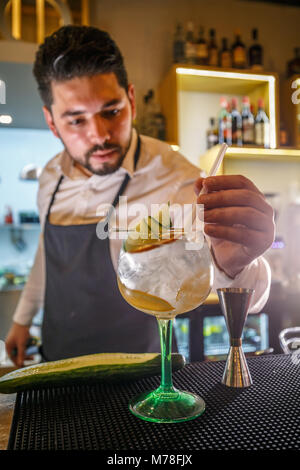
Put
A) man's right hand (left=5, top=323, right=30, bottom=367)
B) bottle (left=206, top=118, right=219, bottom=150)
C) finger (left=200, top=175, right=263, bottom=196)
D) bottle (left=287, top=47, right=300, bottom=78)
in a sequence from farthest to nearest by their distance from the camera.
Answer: bottle (left=287, top=47, right=300, bottom=78)
bottle (left=206, top=118, right=219, bottom=150)
man's right hand (left=5, top=323, right=30, bottom=367)
finger (left=200, top=175, right=263, bottom=196)

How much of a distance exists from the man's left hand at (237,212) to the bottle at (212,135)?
7.18 ft

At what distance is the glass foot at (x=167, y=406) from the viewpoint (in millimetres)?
492

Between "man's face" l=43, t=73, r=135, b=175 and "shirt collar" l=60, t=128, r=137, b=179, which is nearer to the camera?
"man's face" l=43, t=73, r=135, b=175

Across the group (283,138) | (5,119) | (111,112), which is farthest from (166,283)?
(283,138)

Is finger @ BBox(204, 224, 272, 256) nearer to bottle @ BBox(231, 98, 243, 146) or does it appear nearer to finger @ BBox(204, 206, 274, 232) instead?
finger @ BBox(204, 206, 274, 232)

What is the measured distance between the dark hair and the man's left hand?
30.4 inches

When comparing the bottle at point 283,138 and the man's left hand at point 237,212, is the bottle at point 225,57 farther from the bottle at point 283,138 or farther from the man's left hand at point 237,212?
the man's left hand at point 237,212

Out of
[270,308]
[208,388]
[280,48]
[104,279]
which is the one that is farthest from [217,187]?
[280,48]

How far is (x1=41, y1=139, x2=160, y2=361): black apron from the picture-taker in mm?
1293

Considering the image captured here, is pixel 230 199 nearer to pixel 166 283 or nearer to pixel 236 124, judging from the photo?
pixel 166 283

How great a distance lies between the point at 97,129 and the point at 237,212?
0.75 m

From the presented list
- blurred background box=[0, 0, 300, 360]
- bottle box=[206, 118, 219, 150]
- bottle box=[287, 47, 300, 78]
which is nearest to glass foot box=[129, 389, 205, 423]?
blurred background box=[0, 0, 300, 360]

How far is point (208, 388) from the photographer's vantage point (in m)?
0.60
